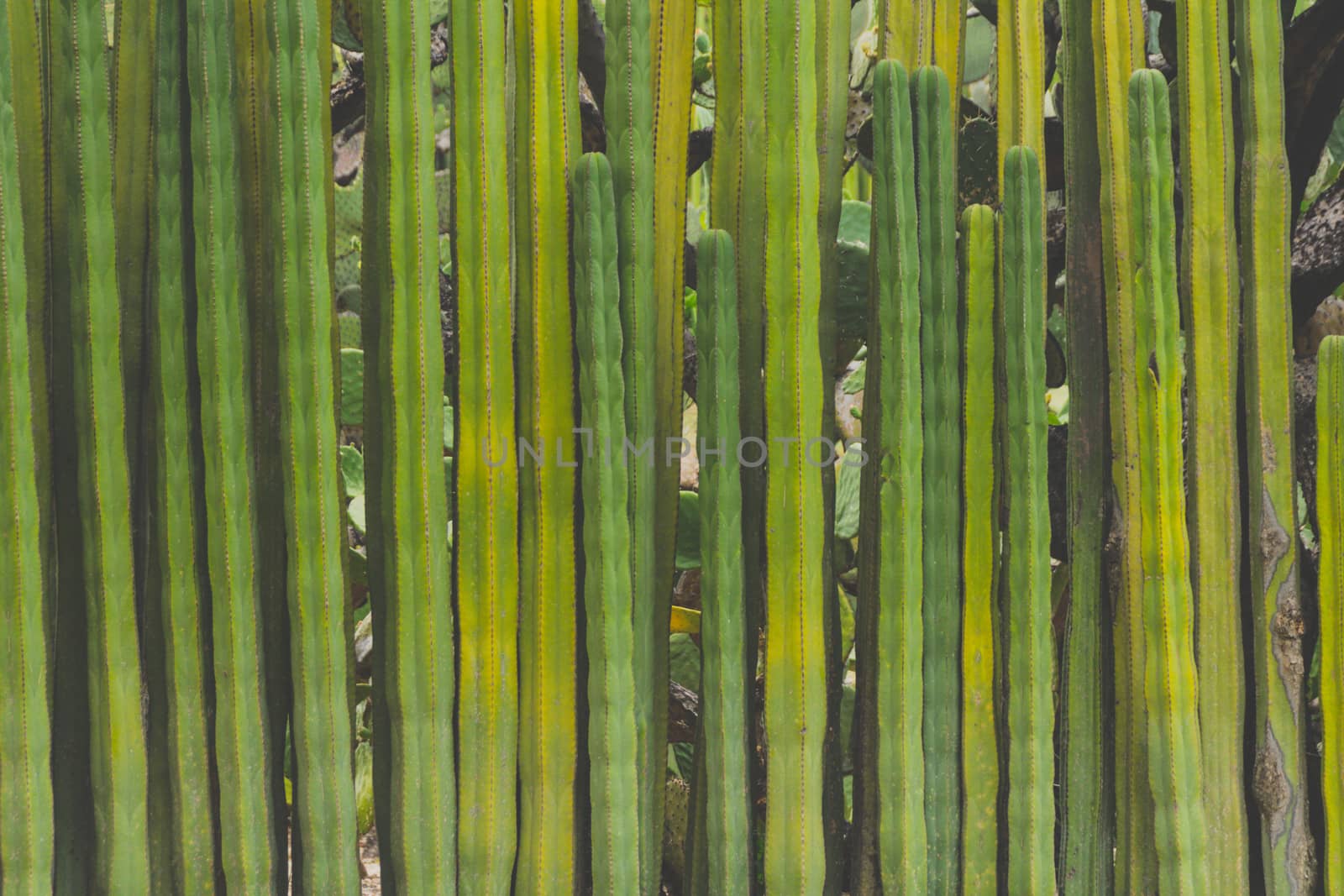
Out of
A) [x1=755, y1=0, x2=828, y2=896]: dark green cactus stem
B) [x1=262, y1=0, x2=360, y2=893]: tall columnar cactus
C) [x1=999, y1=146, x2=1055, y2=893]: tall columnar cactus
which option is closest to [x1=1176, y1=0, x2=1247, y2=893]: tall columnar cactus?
[x1=999, y1=146, x2=1055, y2=893]: tall columnar cactus

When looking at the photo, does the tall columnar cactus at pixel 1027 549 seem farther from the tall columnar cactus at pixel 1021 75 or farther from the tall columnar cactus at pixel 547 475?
the tall columnar cactus at pixel 547 475

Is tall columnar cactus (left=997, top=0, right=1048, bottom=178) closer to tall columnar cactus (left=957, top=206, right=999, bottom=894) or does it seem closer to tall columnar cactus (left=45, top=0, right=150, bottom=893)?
tall columnar cactus (left=957, top=206, right=999, bottom=894)

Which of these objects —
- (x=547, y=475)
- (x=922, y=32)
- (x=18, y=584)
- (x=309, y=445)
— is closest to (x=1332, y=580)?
(x=922, y=32)

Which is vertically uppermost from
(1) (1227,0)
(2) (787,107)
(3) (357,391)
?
(1) (1227,0)

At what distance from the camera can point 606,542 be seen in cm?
101

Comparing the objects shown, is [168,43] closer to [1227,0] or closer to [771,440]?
[771,440]

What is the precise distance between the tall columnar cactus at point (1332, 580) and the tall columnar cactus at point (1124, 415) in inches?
7.8

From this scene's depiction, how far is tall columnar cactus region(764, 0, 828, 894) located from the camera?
1.04 m

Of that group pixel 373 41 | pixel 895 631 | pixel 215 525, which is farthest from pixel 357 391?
pixel 895 631

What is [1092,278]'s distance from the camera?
115 centimetres

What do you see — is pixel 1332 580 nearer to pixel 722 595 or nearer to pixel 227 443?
pixel 722 595

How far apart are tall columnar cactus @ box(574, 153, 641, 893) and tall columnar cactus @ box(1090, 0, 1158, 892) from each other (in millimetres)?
549

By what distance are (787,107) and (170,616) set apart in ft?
2.71

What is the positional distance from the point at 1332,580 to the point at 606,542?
807 millimetres
